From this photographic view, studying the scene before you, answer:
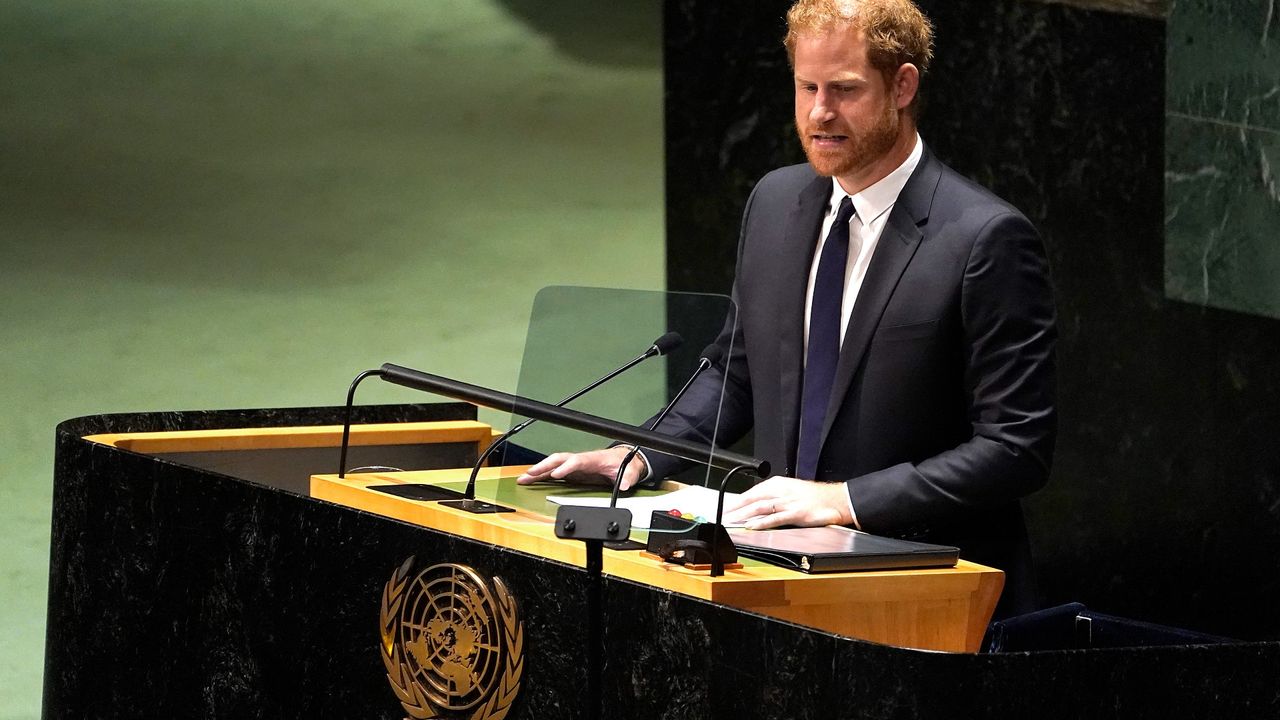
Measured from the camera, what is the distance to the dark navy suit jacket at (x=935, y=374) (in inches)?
99.6

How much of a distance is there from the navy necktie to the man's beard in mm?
101

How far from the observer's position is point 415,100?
6.96m

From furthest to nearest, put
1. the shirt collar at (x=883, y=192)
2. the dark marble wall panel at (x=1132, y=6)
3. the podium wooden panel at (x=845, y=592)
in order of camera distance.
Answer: the dark marble wall panel at (x=1132, y=6)
the shirt collar at (x=883, y=192)
the podium wooden panel at (x=845, y=592)

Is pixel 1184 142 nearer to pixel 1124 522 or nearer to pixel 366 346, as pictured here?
pixel 1124 522

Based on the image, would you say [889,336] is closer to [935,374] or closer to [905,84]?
[935,374]

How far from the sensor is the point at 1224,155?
15.6ft

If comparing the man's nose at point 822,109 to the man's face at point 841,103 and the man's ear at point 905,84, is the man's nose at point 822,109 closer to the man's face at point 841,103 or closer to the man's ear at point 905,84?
the man's face at point 841,103

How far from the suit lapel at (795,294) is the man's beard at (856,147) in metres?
0.14

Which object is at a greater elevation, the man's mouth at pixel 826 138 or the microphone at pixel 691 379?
the man's mouth at pixel 826 138

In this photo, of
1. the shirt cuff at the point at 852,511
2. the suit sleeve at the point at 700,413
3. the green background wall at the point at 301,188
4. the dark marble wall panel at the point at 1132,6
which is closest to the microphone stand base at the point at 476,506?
the suit sleeve at the point at 700,413

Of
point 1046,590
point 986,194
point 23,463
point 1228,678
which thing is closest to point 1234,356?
point 1046,590

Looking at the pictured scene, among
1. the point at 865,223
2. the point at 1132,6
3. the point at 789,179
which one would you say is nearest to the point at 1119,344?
the point at 1132,6

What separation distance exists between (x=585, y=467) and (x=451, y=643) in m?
0.29

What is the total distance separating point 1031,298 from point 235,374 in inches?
167
